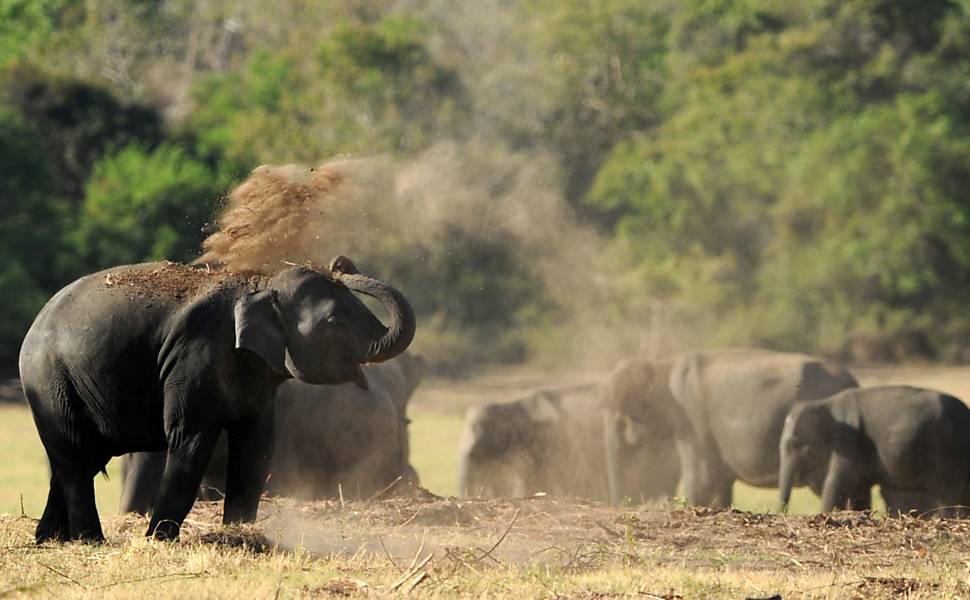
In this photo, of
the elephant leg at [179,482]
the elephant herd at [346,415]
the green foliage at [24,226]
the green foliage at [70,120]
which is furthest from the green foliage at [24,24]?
the elephant leg at [179,482]

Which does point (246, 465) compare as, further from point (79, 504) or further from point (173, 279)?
point (173, 279)

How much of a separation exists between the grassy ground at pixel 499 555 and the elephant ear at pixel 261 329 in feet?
3.24

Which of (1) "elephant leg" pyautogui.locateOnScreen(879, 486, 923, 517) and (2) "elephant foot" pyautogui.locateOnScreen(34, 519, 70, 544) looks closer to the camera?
(2) "elephant foot" pyautogui.locateOnScreen(34, 519, 70, 544)

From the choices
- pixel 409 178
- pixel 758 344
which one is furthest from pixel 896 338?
pixel 409 178

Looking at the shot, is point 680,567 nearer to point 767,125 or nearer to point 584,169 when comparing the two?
point 767,125

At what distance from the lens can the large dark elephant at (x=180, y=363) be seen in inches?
408

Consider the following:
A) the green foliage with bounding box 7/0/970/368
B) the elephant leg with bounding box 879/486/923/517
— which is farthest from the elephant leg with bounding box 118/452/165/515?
the green foliage with bounding box 7/0/970/368

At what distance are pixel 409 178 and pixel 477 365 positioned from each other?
65.7 feet

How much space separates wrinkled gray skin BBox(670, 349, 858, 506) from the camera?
67.6 feet

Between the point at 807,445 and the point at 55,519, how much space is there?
8.76 meters

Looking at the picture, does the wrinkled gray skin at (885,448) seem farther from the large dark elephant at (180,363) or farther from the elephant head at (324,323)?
the large dark elephant at (180,363)

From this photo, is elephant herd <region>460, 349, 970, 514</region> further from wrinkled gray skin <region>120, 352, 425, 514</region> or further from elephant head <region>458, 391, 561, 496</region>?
wrinkled gray skin <region>120, 352, 425, 514</region>

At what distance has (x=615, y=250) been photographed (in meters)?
43.6

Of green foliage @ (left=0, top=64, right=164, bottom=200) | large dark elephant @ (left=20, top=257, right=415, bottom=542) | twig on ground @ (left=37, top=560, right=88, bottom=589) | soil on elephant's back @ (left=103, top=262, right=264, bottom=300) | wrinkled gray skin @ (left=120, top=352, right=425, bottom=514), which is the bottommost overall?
wrinkled gray skin @ (left=120, top=352, right=425, bottom=514)
